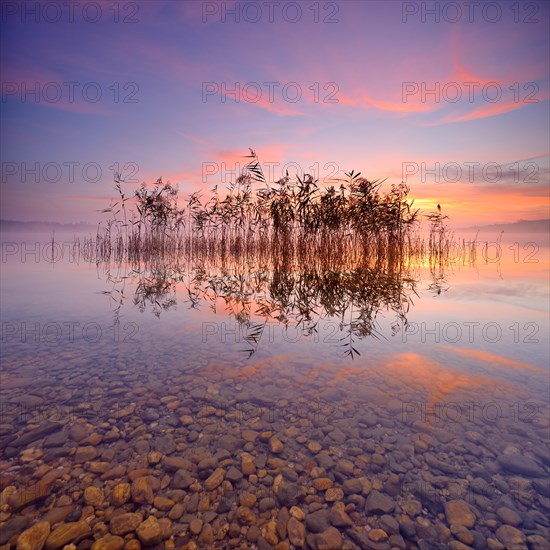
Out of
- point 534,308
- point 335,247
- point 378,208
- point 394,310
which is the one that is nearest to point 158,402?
point 394,310

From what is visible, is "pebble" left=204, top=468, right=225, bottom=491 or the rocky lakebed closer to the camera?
the rocky lakebed

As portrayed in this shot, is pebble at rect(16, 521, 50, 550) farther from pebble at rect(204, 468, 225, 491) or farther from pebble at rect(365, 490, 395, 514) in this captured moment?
pebble at rect(365, 490, 395, 514)

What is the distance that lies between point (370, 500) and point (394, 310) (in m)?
5.53

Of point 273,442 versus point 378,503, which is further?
point 273,442

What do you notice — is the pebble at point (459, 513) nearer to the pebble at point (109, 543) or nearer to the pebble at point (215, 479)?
the pebble at point (215, 479)

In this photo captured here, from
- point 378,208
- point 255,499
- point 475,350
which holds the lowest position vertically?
point 255,499

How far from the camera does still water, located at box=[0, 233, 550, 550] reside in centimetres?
204

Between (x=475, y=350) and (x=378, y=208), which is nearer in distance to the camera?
(x=475, y=350)

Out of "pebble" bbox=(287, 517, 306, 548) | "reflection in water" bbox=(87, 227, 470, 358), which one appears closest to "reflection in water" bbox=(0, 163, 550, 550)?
"pebble" bbox=(287, 517, 306, 548)

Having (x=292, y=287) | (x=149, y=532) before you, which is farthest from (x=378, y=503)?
(x=292, y=287)

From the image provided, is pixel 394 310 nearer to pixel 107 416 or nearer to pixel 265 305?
pixel 265 305

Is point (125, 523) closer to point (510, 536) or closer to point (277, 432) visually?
point (277, 432)

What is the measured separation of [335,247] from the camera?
13.7 metres

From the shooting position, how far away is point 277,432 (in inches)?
116
